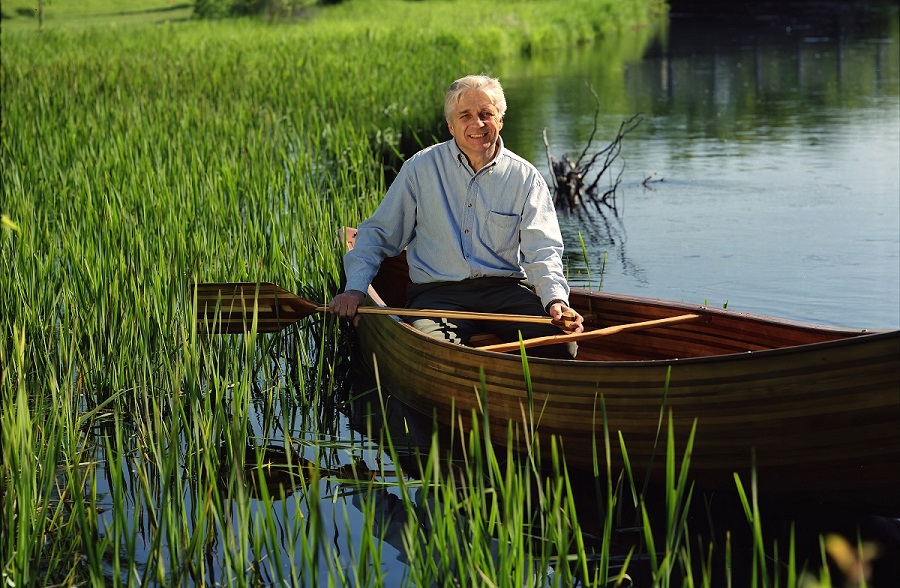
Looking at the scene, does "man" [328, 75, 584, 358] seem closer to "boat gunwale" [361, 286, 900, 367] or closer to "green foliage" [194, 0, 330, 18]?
"boat gunwale" [361, 286, 900, 367]

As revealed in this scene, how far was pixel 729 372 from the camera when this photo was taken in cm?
339

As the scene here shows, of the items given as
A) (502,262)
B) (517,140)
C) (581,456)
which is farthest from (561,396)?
(517,140)

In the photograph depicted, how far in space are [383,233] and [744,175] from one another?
6941mm

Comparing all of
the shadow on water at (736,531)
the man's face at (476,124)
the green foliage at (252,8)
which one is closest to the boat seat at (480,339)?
the man's face at (476,124)

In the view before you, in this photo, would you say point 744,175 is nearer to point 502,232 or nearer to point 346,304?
point 502,232

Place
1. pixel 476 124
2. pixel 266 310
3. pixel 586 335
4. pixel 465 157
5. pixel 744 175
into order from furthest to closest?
pixel 744 175 → pixel 266 310 → pixel 465 157 → pixel 476 124 → pixel 586 335

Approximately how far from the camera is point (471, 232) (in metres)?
4.64

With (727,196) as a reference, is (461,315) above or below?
above

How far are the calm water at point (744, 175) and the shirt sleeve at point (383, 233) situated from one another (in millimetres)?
1322

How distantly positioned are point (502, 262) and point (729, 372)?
1.45 metres

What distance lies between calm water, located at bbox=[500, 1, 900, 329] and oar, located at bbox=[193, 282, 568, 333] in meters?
1.55

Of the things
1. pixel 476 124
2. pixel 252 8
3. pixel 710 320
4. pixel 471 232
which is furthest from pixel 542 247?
pixel 252 8

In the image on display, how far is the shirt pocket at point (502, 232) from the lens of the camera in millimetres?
4578

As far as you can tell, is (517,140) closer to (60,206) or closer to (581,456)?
(60,206)
